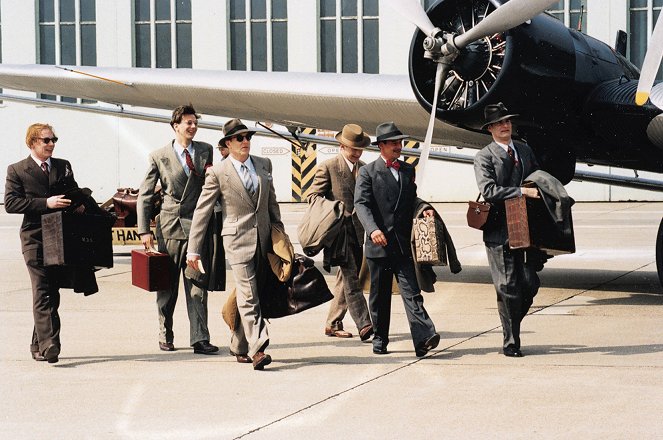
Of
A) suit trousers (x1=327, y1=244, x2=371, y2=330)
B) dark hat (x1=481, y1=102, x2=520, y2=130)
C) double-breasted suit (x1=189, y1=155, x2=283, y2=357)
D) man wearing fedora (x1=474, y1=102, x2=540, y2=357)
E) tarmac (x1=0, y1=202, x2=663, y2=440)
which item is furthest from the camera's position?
suit trousers (x1=327, y1=244, x2=371, y2=330)

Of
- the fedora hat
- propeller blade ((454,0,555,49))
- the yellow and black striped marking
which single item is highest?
propeller blade ((454,0,555,49))

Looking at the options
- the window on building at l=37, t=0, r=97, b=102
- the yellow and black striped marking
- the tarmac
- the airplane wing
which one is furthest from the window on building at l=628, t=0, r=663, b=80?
the tarmac

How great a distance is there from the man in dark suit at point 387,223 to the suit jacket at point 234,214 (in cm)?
81

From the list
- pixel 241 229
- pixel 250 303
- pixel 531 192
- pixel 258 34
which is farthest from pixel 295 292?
pixel 258 34

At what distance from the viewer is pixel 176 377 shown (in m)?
7.58

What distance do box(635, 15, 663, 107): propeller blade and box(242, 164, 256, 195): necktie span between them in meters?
4.65

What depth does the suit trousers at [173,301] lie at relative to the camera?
8680mm

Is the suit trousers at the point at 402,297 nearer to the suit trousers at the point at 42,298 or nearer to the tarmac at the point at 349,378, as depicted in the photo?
the tarmac at the point at 349,378

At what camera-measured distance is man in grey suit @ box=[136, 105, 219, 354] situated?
875 cm

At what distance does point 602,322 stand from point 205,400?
477 cm

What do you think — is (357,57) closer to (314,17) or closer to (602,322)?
(314,17)

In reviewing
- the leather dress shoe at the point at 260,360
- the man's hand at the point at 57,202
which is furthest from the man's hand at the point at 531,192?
the man's hand at the point at 57,202

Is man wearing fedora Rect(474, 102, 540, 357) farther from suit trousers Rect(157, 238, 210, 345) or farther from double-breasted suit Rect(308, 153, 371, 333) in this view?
suit trousers Rect(157, 238, 210, 345)

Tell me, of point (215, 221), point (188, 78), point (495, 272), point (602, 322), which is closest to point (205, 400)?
point (215, 221)
